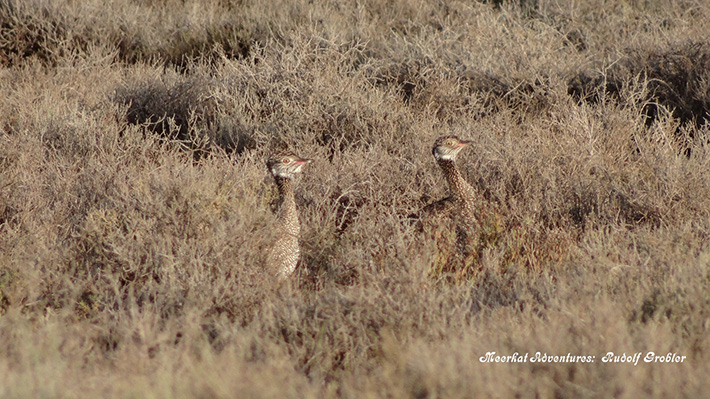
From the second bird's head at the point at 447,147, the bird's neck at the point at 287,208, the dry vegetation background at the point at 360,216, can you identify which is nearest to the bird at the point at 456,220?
the second bird's head at the point at 447,147

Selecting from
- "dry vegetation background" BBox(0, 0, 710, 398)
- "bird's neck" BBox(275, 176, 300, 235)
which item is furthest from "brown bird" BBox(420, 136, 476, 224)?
"bird's neck" BBox(275, 176, 300, 235)

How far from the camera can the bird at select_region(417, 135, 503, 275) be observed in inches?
198

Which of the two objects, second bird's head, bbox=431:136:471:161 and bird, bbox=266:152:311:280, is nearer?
bird, bbox=266:152:311:280

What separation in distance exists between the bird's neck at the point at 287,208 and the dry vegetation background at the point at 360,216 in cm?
17

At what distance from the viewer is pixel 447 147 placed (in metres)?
5.78

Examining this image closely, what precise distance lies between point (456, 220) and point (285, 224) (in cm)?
125

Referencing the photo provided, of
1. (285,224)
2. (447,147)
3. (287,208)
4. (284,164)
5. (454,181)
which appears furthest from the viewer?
(447,147)

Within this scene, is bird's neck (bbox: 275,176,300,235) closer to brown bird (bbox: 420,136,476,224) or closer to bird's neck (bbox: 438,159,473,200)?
brown bird (bbox: 420,136,476,224)

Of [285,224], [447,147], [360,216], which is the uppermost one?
[447,147]

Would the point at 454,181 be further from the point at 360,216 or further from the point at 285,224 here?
the point at 285,224

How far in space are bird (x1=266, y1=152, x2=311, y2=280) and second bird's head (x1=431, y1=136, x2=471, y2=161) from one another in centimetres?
110

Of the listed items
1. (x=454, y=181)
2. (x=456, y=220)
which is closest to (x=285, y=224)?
(x=456, y=220)

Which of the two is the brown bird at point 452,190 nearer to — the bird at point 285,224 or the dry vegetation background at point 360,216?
the dry vegetation background at point 360,216

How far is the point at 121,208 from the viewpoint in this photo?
16.4 ft
